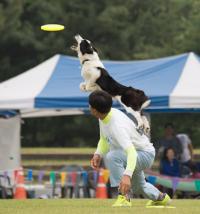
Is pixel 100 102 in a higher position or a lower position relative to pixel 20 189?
higher

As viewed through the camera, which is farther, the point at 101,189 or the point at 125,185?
the point at 101,189

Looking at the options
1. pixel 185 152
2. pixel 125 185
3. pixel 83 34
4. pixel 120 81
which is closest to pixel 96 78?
pixel 120 81

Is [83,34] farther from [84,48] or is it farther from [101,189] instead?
[84,48]

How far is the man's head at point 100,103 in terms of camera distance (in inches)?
343

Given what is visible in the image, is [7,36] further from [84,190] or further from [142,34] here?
[84,190]

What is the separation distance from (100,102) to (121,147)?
52 centimetres

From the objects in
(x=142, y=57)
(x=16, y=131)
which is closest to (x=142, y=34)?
(x=142, y=57)

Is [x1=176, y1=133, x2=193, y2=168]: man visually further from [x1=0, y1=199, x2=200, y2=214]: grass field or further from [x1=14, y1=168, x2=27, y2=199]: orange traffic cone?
[x1=0, y1=199, x2=200, y2=214]: grass field

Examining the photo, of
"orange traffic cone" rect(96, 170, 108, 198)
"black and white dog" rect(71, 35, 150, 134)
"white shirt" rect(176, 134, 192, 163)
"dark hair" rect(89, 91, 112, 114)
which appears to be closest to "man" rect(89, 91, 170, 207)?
"dark hair" rect(89, 91, 112, 114)

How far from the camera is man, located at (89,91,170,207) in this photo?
8.68m

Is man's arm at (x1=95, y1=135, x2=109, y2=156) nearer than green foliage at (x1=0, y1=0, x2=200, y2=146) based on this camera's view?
Yes

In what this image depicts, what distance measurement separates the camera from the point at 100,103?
873cm

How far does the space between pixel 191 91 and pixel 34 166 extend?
14.7 meters

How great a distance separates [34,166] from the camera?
97.9 ft
